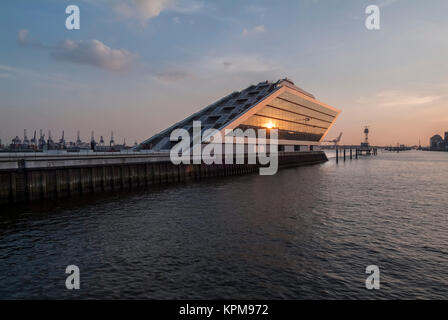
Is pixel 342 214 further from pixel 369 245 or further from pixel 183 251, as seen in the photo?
pixel 183 251

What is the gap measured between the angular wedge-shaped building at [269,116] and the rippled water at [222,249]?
139 feet

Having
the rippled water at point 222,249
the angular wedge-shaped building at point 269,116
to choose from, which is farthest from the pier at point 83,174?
the angular wedge-shaped building at point 269,116

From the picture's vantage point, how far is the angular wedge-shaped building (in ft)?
249

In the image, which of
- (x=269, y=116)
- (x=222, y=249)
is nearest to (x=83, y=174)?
(x=222, y=249)

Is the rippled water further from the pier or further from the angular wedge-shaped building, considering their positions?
the angular wedge-shaped building

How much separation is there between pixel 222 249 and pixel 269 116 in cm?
7656

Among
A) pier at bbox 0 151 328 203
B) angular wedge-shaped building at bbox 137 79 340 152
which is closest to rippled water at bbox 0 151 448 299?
pier at bbox 0 151 328 203

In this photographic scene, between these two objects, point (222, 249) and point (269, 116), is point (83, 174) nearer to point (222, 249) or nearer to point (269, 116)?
point (222, 249)

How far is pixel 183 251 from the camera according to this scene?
15922mm

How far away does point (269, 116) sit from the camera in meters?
88.7

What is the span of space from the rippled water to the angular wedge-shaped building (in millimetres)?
42268

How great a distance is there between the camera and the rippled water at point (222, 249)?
11.8 m

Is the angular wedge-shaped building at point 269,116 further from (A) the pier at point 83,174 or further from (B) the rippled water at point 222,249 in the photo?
(B) the rippled water at point 222,249
